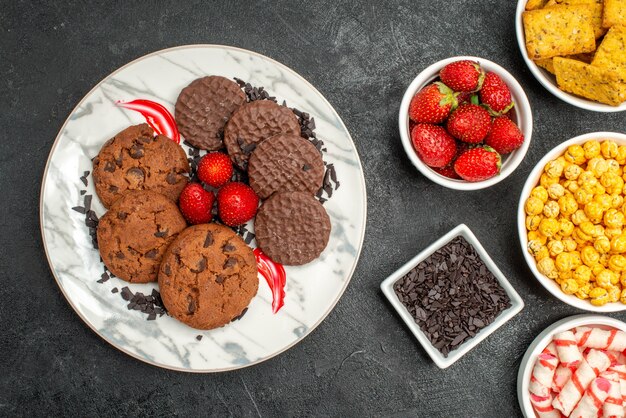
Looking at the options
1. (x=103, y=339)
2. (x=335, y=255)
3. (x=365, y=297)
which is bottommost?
(x=103, y=339)

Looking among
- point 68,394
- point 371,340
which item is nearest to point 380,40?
point 371,340

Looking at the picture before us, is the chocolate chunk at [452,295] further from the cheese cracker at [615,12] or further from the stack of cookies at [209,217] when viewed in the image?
the cheese cracker at [615,12]

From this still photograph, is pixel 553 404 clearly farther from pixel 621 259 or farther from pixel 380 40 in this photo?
pixel 380 40

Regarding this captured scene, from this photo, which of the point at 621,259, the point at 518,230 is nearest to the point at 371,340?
the point at 518,230

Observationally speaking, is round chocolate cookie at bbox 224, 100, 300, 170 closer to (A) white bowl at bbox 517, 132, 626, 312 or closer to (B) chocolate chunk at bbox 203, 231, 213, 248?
(B) chocolate chunk at bbox 203, 231, 213, 248

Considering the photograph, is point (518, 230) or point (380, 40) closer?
point (518, 230)

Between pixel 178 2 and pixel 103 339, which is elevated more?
pixel 178 2

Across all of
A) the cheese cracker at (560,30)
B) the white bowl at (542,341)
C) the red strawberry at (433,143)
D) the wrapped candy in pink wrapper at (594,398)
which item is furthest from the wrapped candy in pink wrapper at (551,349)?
the cheese cracker at (560,30)
